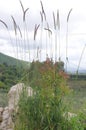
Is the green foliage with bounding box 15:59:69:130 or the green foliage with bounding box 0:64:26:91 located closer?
the green foliage with bounding box 15:59:69:130

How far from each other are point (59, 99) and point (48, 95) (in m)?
0.17

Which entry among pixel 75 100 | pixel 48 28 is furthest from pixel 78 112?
pixel 48 28

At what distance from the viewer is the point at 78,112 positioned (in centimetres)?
727

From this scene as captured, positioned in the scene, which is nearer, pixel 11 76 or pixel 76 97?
pixel 76 97

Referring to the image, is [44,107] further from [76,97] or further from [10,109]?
[10,109]

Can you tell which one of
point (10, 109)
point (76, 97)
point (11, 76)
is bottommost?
point (10, 109)

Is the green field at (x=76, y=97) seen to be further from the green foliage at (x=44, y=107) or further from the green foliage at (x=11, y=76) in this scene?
the green foliage at (x=11, y=76)

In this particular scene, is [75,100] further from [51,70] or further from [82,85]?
[51,70]

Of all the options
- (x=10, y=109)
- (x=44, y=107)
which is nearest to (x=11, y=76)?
(x=10, y=109)

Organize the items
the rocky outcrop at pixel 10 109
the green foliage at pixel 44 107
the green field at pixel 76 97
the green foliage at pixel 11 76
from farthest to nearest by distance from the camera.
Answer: the green foliage at pixel 11 76
the rocky outcrop at pixel 10 109
the green field at pixel 76 97
the green foliage at pixel 44 107

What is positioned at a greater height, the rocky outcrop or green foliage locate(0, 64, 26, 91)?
green foliage locate(0, 64, 26, 91)

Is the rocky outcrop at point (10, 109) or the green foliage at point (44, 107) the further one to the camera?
the rocky outcrop at point (10, 109)

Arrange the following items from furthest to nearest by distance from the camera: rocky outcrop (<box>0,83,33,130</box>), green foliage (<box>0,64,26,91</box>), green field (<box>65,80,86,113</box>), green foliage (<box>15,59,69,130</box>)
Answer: green foliage (<box>0,64,26,91</box>) < rocky outcrop (<box>0,83,33,130</box>) < green field (<box>65,80,86,113</box>) < green foliage (<box>15,59,69,130</box>)

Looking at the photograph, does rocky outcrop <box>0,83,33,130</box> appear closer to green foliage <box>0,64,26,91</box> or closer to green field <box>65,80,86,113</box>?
green foliage <box>0,64,26,91</box>
